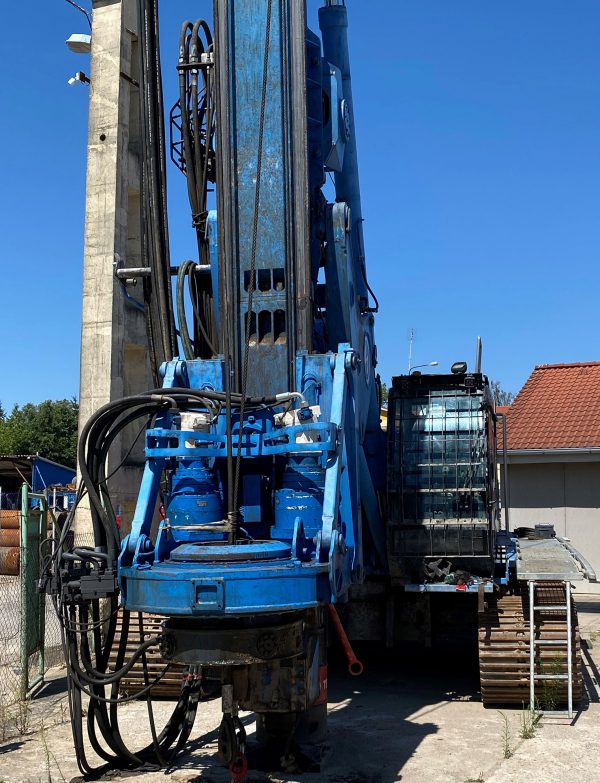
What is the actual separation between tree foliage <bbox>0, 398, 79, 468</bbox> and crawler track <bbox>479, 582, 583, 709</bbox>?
47.2 m

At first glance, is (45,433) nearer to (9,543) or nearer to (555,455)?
(9,543)

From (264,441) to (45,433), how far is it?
5070cm

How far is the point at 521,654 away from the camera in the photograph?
8391mm

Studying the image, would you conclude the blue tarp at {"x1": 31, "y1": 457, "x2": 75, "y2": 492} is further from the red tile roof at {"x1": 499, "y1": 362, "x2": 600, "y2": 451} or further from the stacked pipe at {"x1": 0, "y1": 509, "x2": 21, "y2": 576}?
the red tile roof at {"x1": 499, "y1": 362, "x2": 600, "y2": 451}

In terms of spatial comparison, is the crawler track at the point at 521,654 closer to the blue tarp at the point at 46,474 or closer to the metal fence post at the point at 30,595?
the metal fence post at the point at 30,595

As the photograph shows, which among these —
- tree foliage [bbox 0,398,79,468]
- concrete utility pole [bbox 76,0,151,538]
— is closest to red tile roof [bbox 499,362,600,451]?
concrete utility pole [bbox 76,0,151,538]

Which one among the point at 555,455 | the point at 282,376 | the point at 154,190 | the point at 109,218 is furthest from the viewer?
the point at 109,218

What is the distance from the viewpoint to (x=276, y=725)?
268 inches

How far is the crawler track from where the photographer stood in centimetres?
837

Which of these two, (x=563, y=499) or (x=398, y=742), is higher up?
(x=563, y=499)

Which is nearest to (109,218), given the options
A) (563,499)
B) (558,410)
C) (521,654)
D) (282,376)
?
(558,410)

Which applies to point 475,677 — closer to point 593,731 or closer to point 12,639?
point 593,731

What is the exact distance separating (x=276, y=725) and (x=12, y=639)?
753 cm

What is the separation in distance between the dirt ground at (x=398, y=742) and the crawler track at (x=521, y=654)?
0.21 meters
